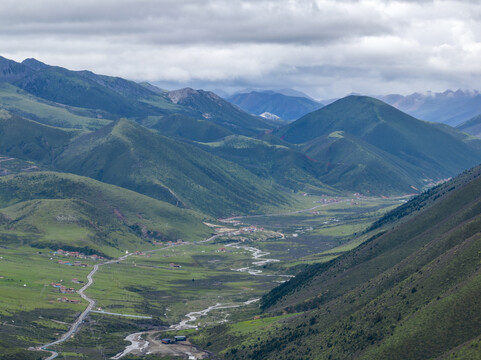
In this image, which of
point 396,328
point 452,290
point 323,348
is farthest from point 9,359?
point 452,290

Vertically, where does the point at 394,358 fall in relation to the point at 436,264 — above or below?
below

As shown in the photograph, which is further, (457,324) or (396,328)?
(396,328)

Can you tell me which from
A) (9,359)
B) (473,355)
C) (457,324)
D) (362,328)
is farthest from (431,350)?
(9,359)

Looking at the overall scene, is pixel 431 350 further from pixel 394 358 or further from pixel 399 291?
pixel 399 291

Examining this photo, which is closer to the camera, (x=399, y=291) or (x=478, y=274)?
(x=478, y=274)

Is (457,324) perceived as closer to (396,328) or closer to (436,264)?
(396,328)

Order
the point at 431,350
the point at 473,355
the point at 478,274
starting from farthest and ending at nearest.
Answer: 1. the point at 478,274
2. the point at 431,350
3. the point at 473,355

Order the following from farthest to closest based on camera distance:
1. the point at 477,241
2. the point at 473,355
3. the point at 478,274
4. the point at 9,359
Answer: the point at 9,359 → the point at 477,241 → the point at 478,274 → the point at 473,355

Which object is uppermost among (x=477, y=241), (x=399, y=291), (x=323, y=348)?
(x=477, y=241)

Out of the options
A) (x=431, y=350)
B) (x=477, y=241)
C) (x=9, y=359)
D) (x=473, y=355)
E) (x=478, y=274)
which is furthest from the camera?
(x=9, y=359)
